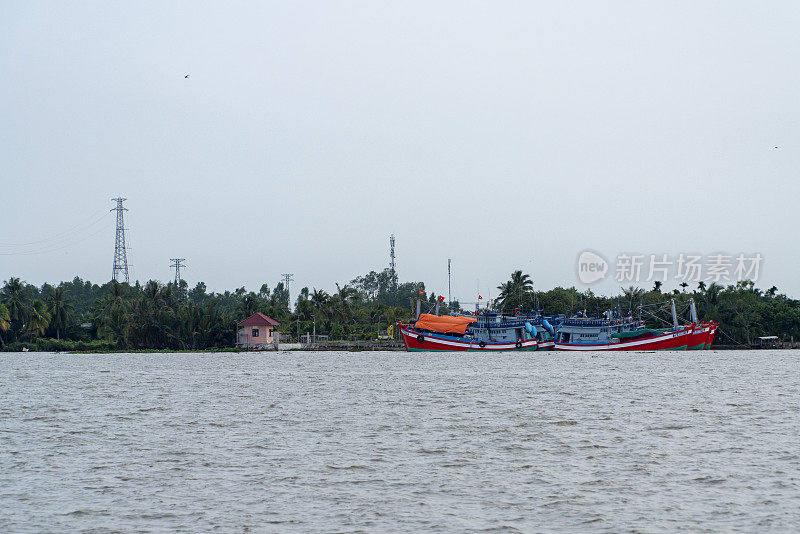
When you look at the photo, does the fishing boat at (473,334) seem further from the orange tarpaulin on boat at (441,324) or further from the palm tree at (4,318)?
the palm tree at (4,318)

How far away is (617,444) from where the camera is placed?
1056 inches

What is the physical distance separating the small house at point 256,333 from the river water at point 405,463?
94.4 meters

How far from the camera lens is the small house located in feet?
465

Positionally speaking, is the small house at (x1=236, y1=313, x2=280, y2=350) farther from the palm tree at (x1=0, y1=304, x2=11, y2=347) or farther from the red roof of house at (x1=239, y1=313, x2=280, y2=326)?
the palm tree at (x1=0, y1=304, x2=11, y2=347)

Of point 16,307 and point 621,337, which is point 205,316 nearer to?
point 16,307

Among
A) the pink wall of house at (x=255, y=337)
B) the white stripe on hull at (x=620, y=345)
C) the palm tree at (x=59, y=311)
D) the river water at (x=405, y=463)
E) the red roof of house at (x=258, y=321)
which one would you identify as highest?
the palm tree at (x=59, y=311)

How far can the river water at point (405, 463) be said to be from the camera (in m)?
17.0

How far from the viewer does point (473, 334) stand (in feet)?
422

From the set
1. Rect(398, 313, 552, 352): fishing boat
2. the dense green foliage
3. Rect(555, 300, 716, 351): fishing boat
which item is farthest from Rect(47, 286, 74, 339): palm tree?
Rect(555, 300, 716, 351): fishing boat

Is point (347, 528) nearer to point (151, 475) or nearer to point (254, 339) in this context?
point (151, 475)

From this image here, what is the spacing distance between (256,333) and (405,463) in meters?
121

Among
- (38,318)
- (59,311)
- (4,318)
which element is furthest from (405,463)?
(59,311)

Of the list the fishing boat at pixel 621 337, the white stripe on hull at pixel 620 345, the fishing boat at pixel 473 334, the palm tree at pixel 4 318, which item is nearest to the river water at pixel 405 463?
the white stripe on hull at pixel 620 345

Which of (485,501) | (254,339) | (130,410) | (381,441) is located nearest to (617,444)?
(381,441)
